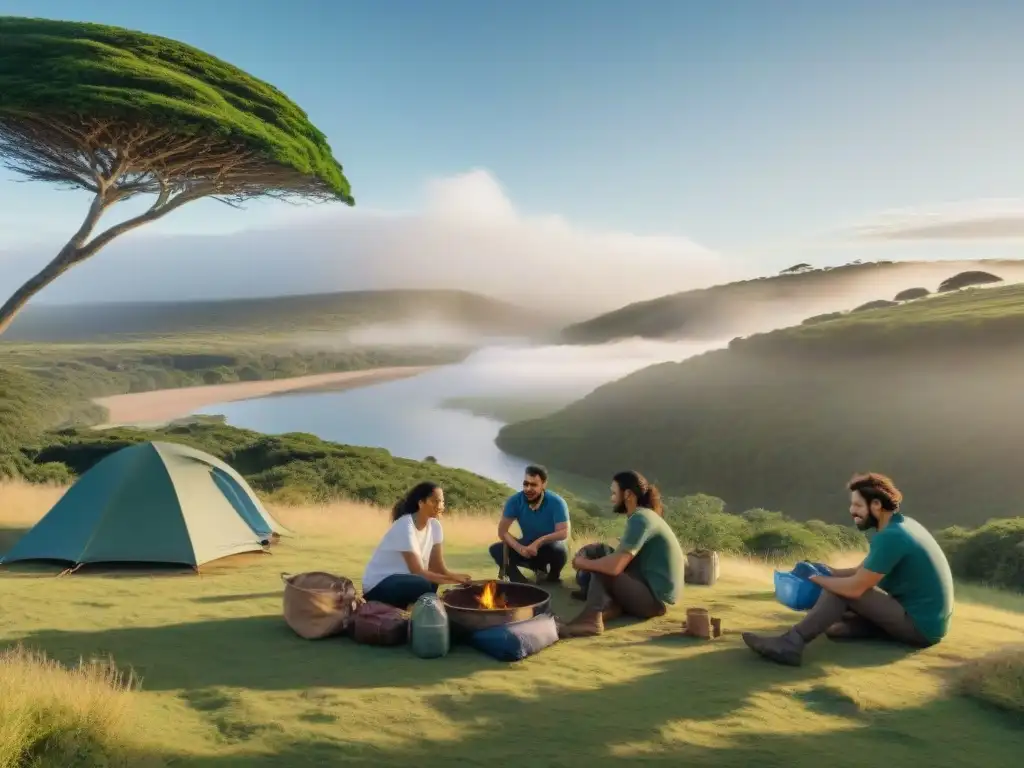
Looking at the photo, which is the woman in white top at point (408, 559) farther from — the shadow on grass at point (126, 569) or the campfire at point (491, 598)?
the shadow on grass at point (126, 569)

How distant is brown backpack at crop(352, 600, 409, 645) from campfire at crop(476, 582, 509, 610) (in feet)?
2.20

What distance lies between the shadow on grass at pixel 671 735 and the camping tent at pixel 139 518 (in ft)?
20.4

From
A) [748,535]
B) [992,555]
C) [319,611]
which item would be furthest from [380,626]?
[992,555]

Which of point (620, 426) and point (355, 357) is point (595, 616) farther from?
point (355, 357)

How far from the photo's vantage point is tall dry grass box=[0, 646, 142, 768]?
4867mm

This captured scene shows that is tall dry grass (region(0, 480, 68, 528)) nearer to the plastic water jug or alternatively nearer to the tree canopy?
the tree canopy

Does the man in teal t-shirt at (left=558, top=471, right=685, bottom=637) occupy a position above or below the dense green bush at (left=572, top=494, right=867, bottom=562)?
above

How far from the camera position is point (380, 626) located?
23.8 ft

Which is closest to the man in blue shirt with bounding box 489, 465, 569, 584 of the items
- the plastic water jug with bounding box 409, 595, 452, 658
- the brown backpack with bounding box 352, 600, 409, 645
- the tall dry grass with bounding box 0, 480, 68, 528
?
the brown backpack with bounding box 352, 600, 409, 645

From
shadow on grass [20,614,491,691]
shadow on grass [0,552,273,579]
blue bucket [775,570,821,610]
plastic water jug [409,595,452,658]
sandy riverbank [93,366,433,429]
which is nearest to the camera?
shadow on grass [20,614,491,691]

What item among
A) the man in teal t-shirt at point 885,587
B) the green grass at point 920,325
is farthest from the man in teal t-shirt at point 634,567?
the green grass at point 920,325

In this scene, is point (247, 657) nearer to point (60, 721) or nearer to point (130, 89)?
point (60, 721)

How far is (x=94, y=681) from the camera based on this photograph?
19.0 ft

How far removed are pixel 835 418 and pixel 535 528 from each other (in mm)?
54962
